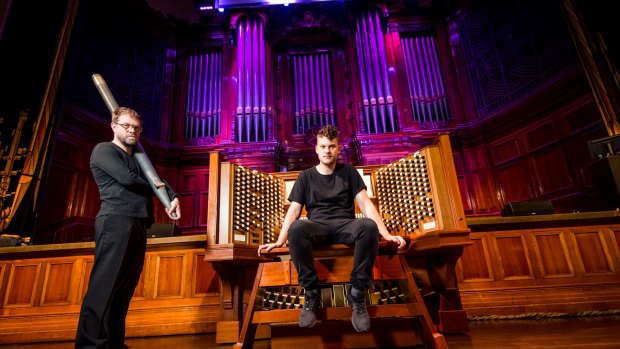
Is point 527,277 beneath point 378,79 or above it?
beneath

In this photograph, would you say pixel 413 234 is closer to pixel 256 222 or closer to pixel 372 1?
pixel 256 222

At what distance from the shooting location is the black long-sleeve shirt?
6.24 ft

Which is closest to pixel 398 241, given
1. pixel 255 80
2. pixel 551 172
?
pixel 551 172

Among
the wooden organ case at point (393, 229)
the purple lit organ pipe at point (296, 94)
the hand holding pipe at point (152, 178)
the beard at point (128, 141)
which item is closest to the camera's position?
the hand holding pipe at point (152, 178)

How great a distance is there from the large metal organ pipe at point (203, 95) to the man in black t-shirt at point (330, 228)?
17.4 ft

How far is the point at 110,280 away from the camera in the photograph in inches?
69.4

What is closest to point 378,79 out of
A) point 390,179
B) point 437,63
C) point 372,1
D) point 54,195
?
point 437,63

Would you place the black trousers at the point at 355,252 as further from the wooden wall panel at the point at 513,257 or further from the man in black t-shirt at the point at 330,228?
the wooden wall panel at the point at 513,257

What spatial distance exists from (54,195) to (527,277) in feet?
22.5

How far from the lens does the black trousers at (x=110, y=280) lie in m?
1.68

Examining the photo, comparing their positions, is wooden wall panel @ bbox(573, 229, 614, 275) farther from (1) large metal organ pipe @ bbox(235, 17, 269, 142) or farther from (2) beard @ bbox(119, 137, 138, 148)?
(1) large metal organ pipe @ bbox(235, 17, 269, 142)

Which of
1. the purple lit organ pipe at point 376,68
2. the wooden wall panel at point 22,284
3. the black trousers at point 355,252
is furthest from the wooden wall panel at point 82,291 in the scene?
the purple lit organ pipe at point 376,68

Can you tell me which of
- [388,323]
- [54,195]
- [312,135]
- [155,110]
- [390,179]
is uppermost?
[155,110]

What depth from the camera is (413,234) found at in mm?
2840
